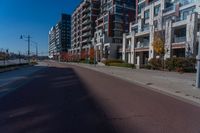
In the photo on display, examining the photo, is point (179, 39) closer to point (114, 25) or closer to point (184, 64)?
point (184, 64)

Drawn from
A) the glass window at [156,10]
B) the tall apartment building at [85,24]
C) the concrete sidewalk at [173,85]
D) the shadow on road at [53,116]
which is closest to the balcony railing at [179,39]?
the glass window at [156,10]

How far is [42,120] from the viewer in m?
6.28

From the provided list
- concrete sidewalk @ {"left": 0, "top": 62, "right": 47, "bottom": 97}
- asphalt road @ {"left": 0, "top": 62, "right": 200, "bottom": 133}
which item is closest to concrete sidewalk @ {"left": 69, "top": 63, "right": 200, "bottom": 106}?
asphalt road @ {"left": 0, "top": 62, "right": 200, "bottom": 133}

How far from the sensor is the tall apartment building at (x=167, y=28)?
116 feet

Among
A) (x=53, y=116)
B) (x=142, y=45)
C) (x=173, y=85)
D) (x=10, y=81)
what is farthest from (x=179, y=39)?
(x=53, y=116)

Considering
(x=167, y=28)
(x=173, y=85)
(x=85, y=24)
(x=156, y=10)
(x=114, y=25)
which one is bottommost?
(x=173, y=85)

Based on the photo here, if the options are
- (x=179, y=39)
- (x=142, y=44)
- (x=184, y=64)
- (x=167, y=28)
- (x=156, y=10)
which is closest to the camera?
(x=184, y=64)

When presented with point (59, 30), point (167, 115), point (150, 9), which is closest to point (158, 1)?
point (150, 9)

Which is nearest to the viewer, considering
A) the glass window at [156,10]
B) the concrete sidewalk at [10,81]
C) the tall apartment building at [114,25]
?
the concrete sidewalk at [10,81]

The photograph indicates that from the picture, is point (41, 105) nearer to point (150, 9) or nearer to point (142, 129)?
point (142, 129)

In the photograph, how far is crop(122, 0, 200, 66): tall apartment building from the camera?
35.5 m

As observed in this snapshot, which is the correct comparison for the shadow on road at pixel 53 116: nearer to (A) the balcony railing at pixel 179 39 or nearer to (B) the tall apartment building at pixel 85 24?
(A) the balcony railing at pixel 179 39

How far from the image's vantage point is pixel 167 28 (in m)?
41.5

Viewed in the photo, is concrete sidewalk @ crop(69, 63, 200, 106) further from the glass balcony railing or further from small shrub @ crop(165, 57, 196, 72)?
the glass balcony railing
